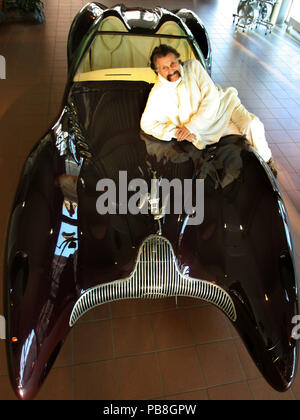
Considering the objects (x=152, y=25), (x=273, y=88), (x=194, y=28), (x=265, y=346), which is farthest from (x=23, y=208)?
(x=273, y=88)

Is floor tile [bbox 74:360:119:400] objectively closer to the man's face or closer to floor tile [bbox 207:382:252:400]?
floor tile [bbox 207:382:252:400]

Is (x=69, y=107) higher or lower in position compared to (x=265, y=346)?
higher

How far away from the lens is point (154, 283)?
195 cm

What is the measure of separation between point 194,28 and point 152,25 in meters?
0.63

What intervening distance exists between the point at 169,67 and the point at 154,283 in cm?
136

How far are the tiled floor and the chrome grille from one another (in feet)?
1.48

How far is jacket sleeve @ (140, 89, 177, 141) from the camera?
2527 millimetres

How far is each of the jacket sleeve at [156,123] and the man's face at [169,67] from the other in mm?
187

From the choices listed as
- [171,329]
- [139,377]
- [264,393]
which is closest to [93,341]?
[139,377]

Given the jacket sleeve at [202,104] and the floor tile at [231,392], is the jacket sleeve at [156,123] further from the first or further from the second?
the floor tile at [231,392]

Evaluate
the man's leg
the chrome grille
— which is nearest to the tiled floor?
the chrome grille
